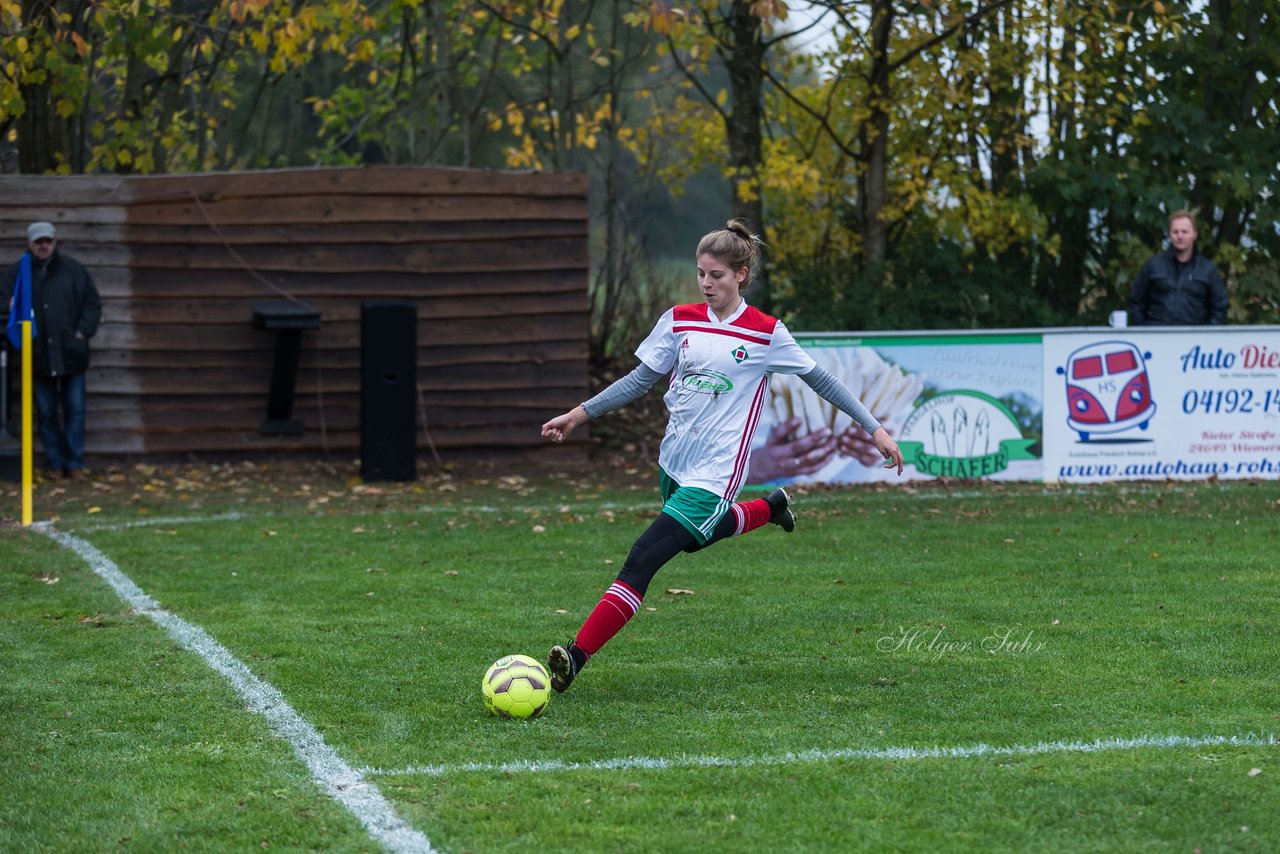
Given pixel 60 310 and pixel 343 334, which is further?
pixel 343 334

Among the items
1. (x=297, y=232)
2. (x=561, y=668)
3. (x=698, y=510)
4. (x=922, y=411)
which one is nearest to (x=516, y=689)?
(x=561, y=668)

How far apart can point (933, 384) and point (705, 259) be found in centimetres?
757

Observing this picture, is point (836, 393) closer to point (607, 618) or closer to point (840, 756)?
point (607, 618)

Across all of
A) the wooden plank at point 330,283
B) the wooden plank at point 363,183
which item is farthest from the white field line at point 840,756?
the wooden plank at point 363,183

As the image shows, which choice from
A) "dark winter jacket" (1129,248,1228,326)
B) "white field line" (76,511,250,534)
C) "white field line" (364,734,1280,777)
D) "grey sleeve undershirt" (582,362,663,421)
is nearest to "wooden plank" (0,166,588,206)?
"white field line" (76,511,250,534)

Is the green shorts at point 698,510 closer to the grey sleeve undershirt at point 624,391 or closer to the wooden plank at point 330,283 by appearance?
the grey sleeve undershirt at point 624,391

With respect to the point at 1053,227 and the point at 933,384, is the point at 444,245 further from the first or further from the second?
the point at 1053,227

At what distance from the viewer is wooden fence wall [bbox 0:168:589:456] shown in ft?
49.5

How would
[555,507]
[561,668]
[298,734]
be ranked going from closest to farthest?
[298,734] → [561,668] → [555,507]

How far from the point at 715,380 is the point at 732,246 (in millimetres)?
559

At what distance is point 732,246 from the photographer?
20.3ft

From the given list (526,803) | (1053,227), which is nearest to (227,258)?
(1053,227)

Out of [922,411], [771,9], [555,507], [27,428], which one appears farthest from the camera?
[922,411]

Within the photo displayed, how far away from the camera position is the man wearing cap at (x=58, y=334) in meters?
13.8
